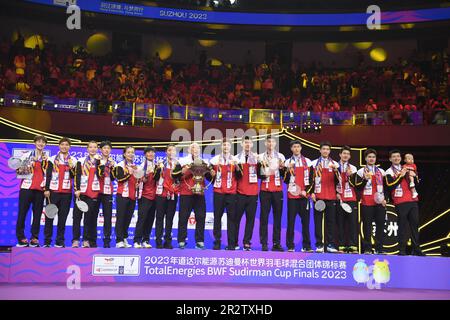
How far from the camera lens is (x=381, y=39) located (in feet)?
64.2

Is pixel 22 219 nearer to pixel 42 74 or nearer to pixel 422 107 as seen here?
pixel 42 74

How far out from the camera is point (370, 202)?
27.6 ft

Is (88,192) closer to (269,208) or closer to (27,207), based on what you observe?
(27,207)

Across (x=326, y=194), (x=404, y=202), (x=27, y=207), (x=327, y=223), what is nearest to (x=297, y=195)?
(x=326, y=194)

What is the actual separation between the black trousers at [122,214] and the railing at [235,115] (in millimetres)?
5800

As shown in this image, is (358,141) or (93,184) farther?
(358,141)

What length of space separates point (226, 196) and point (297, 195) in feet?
3.65

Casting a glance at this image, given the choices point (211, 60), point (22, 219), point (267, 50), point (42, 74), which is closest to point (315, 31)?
point (267, 50)

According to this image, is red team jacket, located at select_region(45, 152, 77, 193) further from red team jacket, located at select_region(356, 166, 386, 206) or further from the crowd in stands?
the crowd in stands

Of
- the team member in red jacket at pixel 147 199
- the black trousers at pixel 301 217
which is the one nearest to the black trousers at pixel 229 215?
the black trousers at pixel 301 217

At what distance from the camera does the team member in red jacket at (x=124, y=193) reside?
8258 millimetres

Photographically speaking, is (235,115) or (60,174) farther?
(235,115)

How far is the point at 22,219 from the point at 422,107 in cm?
1202
